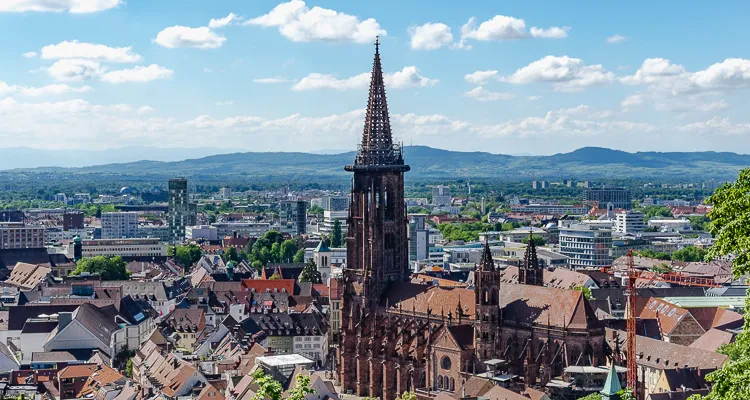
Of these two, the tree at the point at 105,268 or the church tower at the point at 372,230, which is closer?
the church tower at the point at 372,230

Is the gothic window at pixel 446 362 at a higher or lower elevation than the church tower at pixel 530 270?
lower

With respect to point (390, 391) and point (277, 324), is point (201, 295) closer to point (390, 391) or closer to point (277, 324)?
point (277, 324)

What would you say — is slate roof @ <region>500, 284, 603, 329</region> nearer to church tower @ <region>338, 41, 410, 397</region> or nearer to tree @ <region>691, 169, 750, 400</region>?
church tower @ <region>338, 41, 410, 397</region>

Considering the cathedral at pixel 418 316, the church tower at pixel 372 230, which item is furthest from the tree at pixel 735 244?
→ the church tower at pixel 372 230

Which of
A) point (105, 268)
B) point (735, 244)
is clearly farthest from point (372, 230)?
point (105, 268)

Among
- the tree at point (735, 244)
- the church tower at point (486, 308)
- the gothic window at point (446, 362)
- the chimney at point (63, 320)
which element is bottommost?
the gothic window at point (446, 362)

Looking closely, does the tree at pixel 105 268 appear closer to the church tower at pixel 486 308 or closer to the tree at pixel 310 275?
the tree at pixel 310 275
